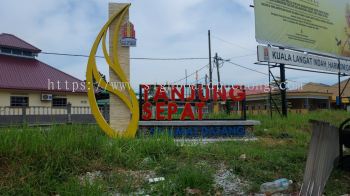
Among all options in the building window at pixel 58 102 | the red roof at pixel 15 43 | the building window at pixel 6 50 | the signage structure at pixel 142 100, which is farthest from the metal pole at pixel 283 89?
the building window at pixel 6 50

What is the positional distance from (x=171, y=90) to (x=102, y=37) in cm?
260

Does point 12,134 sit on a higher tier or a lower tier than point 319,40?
lower

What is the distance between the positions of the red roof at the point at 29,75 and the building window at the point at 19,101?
0.82m

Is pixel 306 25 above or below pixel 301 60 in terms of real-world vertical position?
above

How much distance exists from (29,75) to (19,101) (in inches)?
88.1

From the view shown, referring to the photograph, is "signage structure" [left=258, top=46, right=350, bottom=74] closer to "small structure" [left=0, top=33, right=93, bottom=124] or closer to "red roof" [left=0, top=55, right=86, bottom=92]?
"small structure" [left=0, top=33, right=93, bottom=124]

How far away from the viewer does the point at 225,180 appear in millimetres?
5102

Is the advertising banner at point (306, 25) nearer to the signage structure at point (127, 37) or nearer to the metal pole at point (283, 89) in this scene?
the metal pole at point (283, 89)

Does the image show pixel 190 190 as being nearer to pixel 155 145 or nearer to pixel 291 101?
pixel 155 145

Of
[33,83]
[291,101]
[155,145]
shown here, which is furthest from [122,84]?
[291,101]

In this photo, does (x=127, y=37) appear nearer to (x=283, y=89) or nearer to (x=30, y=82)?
(x=283, y=89)

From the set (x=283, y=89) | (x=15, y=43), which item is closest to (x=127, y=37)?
(x=283, y=89)

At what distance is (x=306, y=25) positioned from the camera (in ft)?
53.8

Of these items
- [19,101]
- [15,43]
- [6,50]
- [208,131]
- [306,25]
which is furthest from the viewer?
[15,43]
